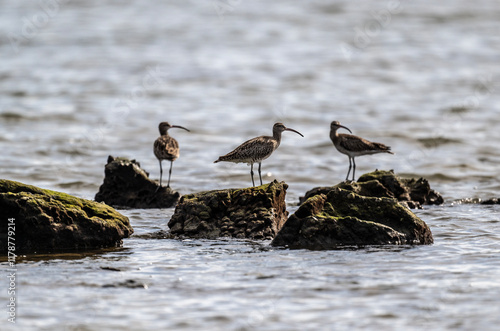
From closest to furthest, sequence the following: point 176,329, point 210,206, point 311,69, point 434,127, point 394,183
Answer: point 176,329 → point 210,206 → point 394,183 → point 434,127 → point 311,69

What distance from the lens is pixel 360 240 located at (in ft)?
37.4

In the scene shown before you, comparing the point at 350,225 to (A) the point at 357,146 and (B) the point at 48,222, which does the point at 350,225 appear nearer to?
(B) the point at 48,222

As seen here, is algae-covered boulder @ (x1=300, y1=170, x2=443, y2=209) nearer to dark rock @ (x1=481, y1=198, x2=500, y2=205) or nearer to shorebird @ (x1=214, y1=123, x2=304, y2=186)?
dark rock @ (x1=481, y1=198, x2=500, y2=205)

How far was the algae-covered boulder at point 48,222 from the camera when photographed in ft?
36.6

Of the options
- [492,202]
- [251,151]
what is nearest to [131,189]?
[251,151]

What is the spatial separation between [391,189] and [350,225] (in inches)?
142

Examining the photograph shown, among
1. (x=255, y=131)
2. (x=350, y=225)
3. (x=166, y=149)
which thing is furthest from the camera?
(x=255, y=131)

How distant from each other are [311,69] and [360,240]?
24.2m

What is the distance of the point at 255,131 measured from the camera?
25328 mm

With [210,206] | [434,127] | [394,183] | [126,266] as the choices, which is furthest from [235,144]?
[126,266]

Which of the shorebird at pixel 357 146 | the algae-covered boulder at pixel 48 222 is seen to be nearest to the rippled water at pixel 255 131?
the algae-covered boulder at pixel 48 222

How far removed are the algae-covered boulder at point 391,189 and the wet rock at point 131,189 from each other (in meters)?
2.90

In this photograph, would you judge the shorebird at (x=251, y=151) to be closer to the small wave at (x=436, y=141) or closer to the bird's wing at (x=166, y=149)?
the bird's wing at (x=166, y=149)

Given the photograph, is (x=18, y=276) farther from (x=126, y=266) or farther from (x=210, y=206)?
(x=210, y=206)
